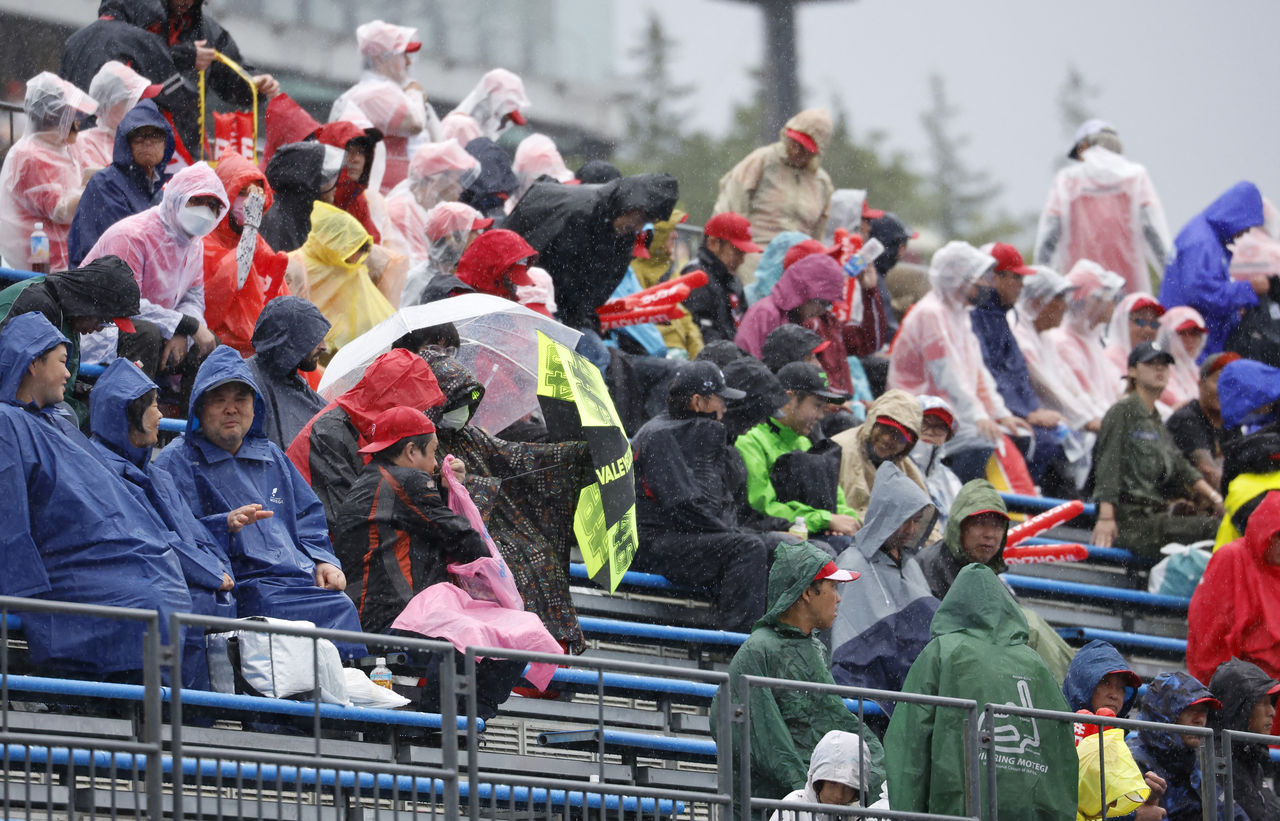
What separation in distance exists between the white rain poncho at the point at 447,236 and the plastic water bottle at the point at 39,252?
1.89 m

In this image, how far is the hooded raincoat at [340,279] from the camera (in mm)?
11344

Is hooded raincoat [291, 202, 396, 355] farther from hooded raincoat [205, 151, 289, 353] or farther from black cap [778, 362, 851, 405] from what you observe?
black cap [778, 362, 851, 405]

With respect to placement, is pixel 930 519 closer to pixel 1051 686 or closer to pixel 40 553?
pixel 1051 686

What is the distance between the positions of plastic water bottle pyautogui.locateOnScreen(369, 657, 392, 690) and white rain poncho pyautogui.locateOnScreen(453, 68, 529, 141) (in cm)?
775

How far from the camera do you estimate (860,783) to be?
6.98 meters

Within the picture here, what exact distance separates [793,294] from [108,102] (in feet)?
13.6

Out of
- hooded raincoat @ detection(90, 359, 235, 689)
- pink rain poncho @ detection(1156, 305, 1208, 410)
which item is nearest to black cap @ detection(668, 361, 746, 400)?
hooded raincoat @ detection(90, 359, 235, 689)

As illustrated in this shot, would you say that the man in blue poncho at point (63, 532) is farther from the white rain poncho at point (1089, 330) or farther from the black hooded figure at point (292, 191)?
the white rain poncho at point (1089, 330)

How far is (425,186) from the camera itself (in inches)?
524

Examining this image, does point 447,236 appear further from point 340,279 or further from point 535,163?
point 535,163

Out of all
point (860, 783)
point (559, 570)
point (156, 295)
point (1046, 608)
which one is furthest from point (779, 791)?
point (1046, 608)

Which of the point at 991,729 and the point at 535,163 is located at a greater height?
the point at 535,163

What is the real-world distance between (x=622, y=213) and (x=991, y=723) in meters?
4.84

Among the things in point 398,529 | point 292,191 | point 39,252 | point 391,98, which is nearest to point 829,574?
point 398,529
